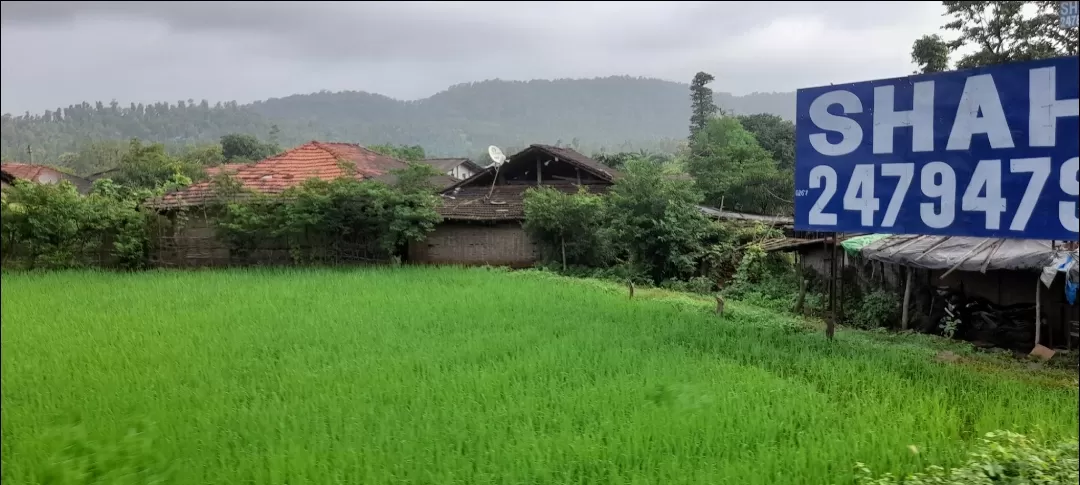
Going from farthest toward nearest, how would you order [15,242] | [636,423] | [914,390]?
[914,390] → [636,423] → [15,242]

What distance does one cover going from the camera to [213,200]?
48.6 feet

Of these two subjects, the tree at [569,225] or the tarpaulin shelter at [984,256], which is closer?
the tarpaulin shelter at [984,256]

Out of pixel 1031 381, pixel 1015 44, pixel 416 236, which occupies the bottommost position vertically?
pixel 1031 381

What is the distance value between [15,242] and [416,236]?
12751mm

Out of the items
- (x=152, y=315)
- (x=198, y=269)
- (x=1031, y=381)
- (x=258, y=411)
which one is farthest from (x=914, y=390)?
Answer: (x=198, y=269)

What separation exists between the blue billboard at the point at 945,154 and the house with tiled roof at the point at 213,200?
11559 millimetres

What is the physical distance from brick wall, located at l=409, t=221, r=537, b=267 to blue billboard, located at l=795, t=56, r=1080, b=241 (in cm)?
1002

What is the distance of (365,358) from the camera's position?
19.9 feet

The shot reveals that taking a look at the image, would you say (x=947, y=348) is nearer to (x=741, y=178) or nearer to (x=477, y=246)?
(x=477, y=246)

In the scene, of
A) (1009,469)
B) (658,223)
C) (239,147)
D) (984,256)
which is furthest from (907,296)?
(239,147)

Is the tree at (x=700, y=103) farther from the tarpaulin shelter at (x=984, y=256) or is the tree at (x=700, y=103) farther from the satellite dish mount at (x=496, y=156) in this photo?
the tarpaulin shelter at (x=984, y=256)

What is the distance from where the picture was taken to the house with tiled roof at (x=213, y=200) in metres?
14.4

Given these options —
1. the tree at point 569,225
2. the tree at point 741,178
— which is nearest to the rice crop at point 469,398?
the tree at point 569,225

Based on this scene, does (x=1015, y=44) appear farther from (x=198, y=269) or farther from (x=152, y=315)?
(x=198, y=269)
